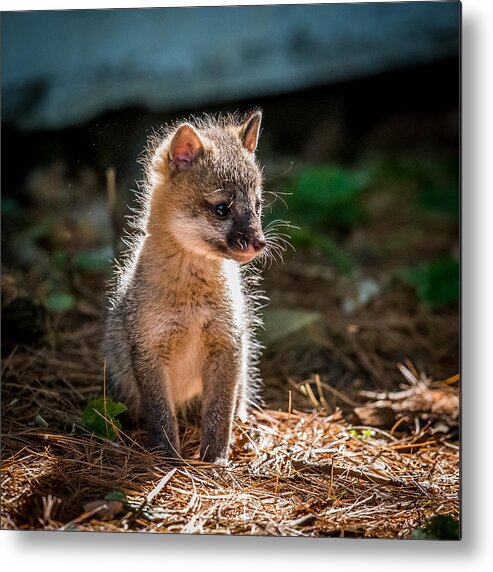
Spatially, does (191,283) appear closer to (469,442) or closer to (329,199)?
(469,442)

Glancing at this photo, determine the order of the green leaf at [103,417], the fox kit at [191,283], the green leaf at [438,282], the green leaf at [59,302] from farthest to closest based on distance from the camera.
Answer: the green leaf at [438,282] < the green leaf at [59,302] < the green leaf at [103,417] < the fox kit at [191,283]

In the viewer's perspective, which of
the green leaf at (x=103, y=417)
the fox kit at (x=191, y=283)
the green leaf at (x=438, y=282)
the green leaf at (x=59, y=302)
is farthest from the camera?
the green leaf at (x=438, y=282)

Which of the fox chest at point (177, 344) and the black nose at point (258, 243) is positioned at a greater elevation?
the black nose at point (258, 243)

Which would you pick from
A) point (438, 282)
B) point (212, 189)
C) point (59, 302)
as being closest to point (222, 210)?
point (212, 189)

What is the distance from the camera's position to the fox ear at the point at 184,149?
109 inches

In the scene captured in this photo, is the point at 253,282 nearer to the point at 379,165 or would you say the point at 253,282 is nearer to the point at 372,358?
the point at 372,358

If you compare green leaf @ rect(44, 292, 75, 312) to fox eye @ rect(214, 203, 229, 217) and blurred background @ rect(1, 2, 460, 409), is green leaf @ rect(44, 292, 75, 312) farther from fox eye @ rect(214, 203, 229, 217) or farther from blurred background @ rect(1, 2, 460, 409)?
fox eye @ rect(214, 203, 229, 217)

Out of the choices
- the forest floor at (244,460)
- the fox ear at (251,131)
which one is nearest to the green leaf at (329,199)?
the forest floor at (244,460)

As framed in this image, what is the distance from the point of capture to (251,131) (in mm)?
2926

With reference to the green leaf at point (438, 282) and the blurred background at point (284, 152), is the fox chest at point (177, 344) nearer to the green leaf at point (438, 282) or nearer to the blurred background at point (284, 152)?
the blurred background at point (284, 152)

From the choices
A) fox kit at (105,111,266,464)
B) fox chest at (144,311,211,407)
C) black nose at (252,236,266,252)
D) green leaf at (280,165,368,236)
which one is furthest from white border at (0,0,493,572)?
green leaf at (280,165,368,236)

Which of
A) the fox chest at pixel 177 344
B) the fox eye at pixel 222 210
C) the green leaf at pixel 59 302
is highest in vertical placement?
the fox eye at pixel 222 210

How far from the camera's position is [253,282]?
3.28m

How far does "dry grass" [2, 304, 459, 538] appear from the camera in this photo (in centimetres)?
274
